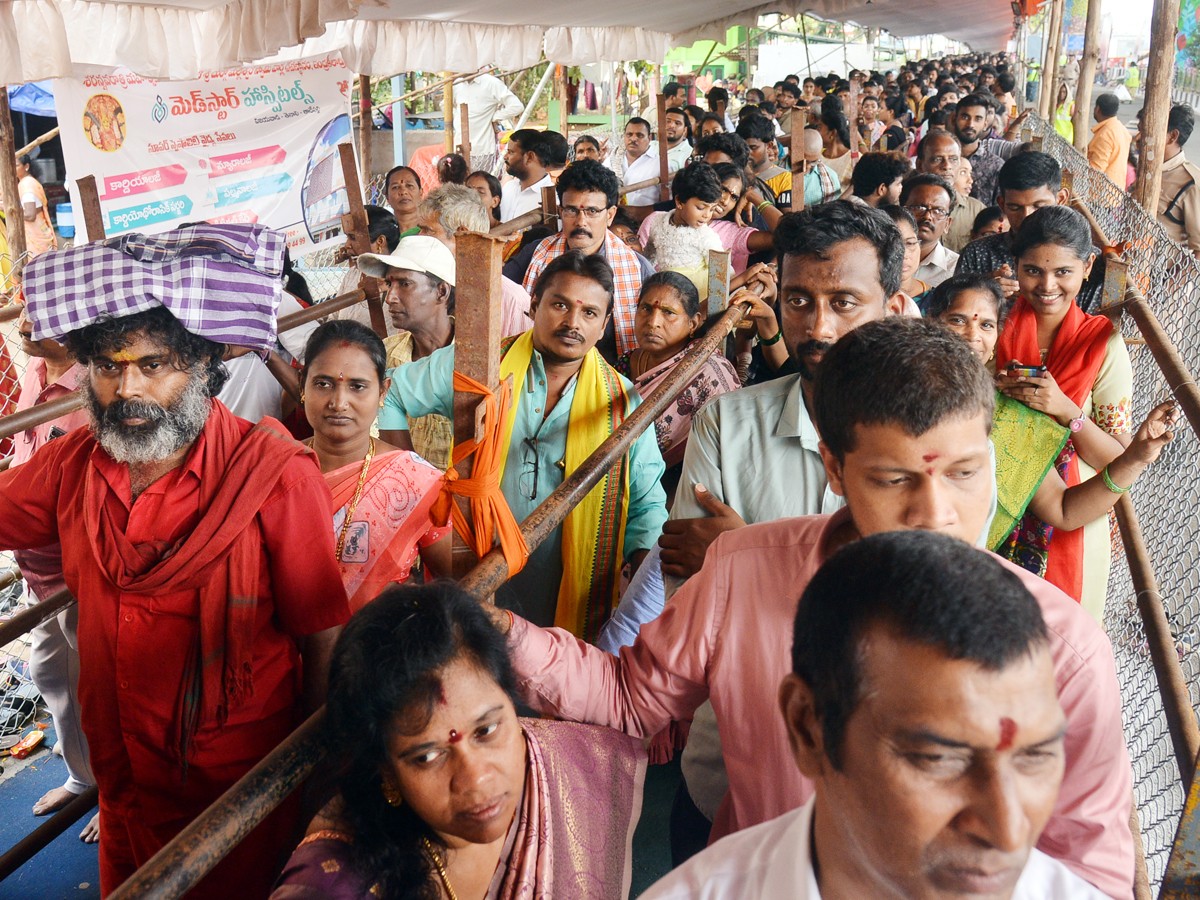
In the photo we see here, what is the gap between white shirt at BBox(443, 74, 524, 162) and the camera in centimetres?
1541

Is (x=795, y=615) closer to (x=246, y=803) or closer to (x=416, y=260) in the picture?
(x=246, y=803)

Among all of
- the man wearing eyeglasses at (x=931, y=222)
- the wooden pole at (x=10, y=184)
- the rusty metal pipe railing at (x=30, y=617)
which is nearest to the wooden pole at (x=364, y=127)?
the wooden pole at (x=10, y=184)

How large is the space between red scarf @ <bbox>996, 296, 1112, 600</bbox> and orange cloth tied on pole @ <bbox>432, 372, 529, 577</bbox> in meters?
1.65

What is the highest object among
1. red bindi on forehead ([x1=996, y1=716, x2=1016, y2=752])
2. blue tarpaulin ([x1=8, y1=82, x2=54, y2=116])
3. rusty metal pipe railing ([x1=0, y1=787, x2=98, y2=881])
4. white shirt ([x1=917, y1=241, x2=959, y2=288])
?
blue tarpaulin ([x1=8, y1=82, x2=54, y2=116])

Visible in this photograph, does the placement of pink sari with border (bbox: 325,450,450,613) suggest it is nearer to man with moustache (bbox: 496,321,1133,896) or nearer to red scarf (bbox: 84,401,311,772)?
red scarf (bbox: 84,401,311,772)

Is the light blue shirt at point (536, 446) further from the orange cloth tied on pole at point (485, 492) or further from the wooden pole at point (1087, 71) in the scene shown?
the wooden pole at point (1087, 71)

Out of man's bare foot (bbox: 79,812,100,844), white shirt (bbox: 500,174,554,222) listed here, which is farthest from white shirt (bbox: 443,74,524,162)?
man's bare foot (bbox: 79,812,100,844)

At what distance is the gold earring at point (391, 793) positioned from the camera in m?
1.51

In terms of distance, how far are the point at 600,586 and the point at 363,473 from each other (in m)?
0.87

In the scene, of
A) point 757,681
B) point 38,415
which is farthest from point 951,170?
point 757,681

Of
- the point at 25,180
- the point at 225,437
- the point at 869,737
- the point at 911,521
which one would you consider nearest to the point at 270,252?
the point at 225,437

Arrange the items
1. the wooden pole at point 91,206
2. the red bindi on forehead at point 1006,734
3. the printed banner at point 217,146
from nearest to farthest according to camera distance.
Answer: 1. the red bindi on forehead at point 1006,734
2. the wooden pole at point 91,206
3. the printed banner at point 217,146

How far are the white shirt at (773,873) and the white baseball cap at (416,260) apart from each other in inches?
119

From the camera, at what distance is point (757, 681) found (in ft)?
5.14
